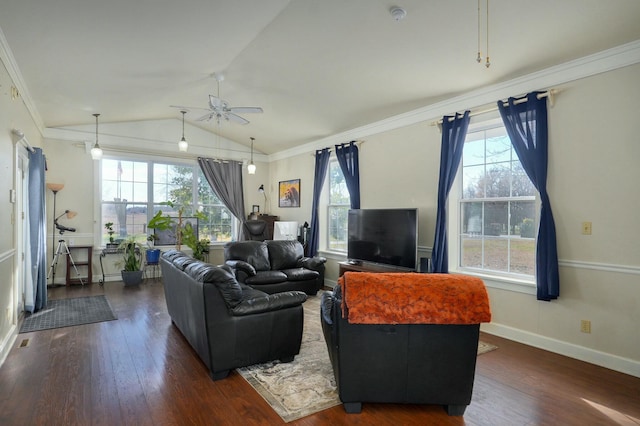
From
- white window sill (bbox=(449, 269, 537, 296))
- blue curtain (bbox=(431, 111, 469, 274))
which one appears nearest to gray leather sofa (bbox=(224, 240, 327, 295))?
blue curtain (bbox=(431, 111, 469, 274))

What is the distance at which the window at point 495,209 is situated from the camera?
3789 millimetres

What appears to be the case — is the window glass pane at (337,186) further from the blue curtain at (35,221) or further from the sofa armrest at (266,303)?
the blue curtain at (35,221)

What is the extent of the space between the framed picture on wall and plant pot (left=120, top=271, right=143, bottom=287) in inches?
127

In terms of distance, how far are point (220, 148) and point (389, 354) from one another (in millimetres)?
6676

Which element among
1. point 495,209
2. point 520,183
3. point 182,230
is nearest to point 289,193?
point 182,230

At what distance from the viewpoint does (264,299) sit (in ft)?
9.71

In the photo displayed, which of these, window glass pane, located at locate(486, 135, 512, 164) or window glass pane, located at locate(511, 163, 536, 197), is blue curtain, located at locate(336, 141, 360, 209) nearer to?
window glass pane, located at locate(486, 135, 512, 164)

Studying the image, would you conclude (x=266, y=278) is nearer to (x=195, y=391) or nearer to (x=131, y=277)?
(x=195, y=391)

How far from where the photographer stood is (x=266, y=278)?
5.04 metres

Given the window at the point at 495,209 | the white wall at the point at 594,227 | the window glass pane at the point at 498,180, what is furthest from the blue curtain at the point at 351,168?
the white wall at the point at 594,227

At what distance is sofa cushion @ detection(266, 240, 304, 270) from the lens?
18.1 feet

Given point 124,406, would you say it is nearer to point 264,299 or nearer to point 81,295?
point 264,299

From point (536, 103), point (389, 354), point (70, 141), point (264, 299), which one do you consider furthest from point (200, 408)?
point (70, 141)

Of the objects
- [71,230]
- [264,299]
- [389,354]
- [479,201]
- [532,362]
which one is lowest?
[532,362]
